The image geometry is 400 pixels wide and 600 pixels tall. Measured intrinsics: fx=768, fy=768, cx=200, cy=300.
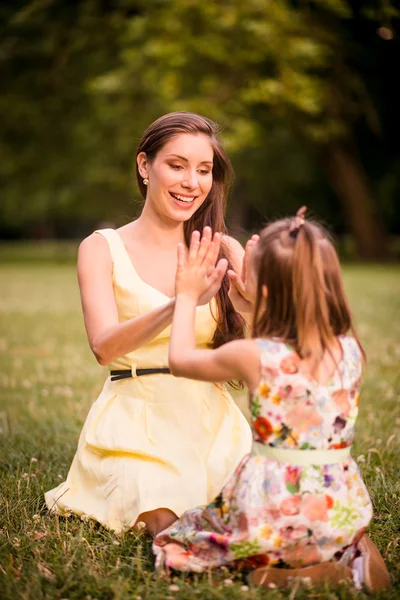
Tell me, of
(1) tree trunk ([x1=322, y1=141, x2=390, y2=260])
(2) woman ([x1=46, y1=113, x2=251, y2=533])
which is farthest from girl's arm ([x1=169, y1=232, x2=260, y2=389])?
(1) tree trunk ([x1=322, y1=141, x2=390, y2=260])

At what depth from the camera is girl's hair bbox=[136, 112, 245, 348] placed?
356 cm

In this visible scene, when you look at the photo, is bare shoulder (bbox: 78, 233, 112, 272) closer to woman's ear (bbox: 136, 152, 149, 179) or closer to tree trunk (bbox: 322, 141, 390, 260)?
woman's ear (bbox: 136, 152, 149, 179)

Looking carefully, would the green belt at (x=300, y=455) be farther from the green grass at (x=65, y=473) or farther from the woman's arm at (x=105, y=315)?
the woman's arm at (x=105, y=315)

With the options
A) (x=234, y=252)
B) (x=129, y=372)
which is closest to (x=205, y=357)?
(x=129, y=372)

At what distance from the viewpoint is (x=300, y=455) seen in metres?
2.71

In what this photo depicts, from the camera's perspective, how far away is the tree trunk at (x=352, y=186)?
2566 cm

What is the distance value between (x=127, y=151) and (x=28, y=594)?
26.3 m

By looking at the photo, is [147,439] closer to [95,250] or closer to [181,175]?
[95,250]

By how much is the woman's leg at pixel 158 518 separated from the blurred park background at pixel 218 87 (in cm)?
1065

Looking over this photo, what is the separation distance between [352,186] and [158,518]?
23442 millimetres

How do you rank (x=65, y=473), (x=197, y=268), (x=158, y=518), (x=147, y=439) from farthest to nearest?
(x=65, y=473), (x=147, y=439), (x=158, y=518), (x=197, y=268)

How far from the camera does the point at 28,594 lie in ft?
8.94

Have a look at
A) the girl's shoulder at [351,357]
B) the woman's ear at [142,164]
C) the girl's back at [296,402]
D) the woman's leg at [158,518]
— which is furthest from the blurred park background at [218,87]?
the girl's back at [296,402]

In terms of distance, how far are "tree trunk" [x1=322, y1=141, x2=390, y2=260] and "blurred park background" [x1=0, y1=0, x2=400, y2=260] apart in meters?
0.05
